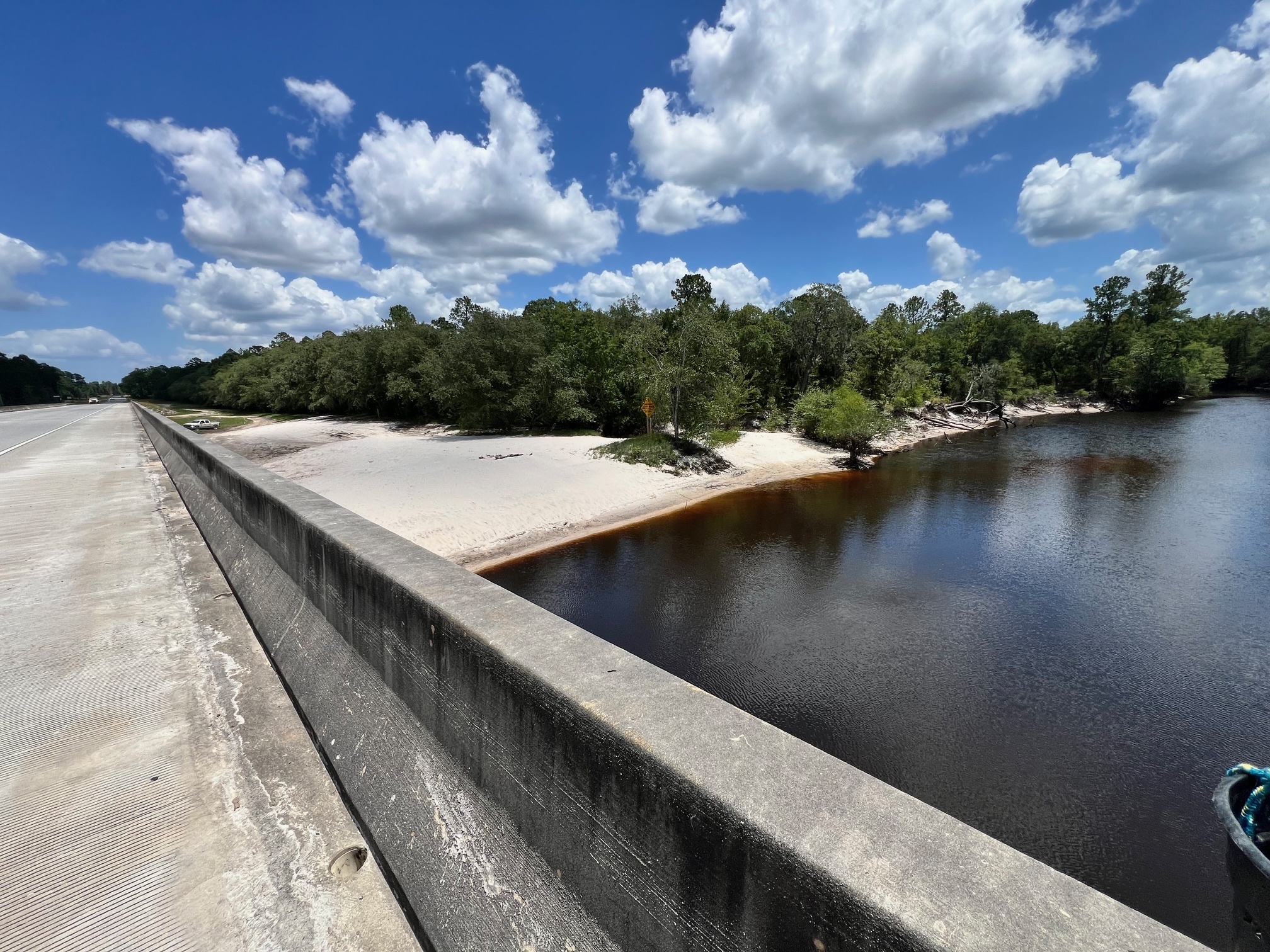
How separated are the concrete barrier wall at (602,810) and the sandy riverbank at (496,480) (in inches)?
385

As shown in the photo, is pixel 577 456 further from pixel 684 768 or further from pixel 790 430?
pixel 684 768

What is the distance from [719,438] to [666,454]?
3.82 meters

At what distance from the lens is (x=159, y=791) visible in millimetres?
3008

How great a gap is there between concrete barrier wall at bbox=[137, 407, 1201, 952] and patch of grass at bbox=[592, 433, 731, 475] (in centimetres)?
2175

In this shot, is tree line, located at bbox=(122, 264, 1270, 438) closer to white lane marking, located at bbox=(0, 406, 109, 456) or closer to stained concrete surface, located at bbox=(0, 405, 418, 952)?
white lane marking, located at bbox=(0, 406, 109, 456)

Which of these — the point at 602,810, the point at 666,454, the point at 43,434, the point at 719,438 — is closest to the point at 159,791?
the point at 602,810

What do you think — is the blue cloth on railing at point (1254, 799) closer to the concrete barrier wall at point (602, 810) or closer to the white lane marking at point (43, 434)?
the concrete barrier wall at point (602, 810)

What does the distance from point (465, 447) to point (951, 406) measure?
1794 inches

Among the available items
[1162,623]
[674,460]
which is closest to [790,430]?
[674,460]

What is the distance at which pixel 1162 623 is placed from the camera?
10586mm

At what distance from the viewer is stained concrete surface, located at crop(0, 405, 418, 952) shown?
7.74 ft

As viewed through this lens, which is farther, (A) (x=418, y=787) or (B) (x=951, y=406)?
(B) (x=951, y=406)

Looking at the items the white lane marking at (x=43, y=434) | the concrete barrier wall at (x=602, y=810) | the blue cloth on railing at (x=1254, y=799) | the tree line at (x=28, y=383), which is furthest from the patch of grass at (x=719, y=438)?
the tree line at (x=28, y=383)

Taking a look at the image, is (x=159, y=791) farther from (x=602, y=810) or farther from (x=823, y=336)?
(x=823, y=336)
